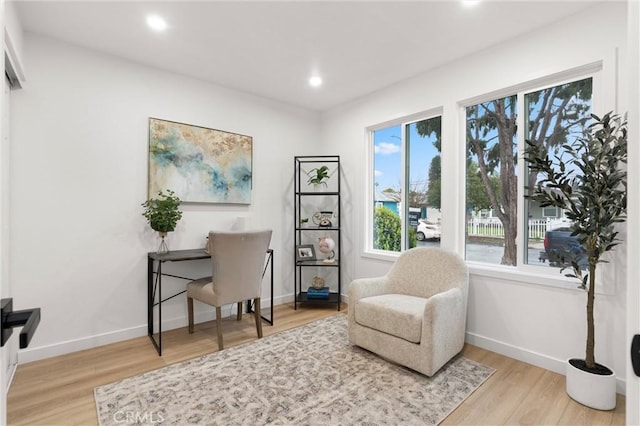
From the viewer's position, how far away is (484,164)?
9.53ft

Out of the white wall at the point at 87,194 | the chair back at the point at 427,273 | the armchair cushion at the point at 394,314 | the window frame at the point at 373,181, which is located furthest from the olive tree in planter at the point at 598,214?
the white wall at the point at 87,194

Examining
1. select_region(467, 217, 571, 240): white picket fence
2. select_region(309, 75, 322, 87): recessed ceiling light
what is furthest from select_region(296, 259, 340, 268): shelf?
select_region(309, 75, 322, 87): recessed ceiling light

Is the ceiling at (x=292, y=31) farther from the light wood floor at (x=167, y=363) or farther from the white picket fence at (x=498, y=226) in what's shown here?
the light wood floor at (x=167, y=363)

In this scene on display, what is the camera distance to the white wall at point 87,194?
2.48 m

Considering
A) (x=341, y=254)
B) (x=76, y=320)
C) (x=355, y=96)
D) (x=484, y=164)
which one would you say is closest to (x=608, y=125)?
(x=484, y=164)

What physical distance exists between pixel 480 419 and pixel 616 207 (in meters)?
1.49

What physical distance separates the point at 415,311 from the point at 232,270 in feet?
4.98

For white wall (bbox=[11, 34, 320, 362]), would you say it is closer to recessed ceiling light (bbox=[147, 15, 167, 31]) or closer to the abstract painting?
the abstract painting

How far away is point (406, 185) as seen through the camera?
3.61 m

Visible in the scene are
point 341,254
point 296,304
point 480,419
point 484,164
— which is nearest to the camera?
point 480,419

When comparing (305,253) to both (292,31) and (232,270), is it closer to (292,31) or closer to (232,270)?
(232,270)

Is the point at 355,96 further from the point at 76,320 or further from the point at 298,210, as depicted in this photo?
the point at 76,320

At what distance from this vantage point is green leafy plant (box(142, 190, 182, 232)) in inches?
111

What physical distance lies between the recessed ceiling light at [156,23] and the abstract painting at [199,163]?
87 centimetres
